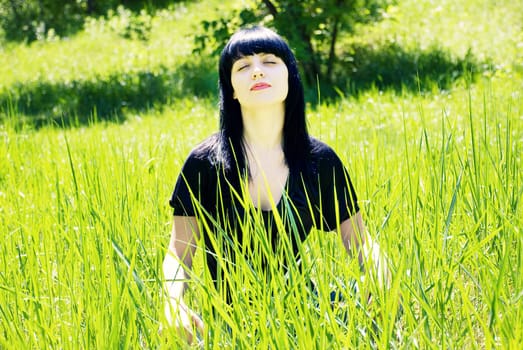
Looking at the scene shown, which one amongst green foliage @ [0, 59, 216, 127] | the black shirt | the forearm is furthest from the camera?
green foliage @ [0, 59, 216, 127]

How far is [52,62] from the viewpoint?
1036 centimetres

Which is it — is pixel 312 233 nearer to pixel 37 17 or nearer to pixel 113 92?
pixel 113 92

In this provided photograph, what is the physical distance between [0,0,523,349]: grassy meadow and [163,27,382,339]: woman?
3.9 inches

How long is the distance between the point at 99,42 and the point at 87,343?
34.6ft

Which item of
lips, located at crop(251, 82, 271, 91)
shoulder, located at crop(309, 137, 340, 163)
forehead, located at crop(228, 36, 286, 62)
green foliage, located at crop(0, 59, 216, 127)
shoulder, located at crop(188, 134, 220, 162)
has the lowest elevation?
green foliage, located at crop(0, 59, 216, 127)

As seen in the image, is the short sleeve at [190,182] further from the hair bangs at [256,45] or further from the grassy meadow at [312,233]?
the hair bangs at [256,45]

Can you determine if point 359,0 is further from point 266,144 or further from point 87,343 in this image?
point 87,343

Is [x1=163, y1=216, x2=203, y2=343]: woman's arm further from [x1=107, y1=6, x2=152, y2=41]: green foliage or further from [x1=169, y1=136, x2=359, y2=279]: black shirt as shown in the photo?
[x1=107, y1=6, x2=152, y2=41]: green foliage

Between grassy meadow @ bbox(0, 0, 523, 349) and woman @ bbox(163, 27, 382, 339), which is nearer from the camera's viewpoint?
grassy meadow @ bbox(0, 0, 523, 349)

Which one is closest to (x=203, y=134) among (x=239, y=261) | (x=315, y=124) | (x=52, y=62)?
(x=315, y=124)

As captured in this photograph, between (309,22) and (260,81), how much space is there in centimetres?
484

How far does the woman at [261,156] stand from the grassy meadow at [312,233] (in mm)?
99

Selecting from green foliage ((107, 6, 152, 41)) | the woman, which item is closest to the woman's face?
the woman

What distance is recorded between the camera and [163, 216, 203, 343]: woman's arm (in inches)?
53.9
